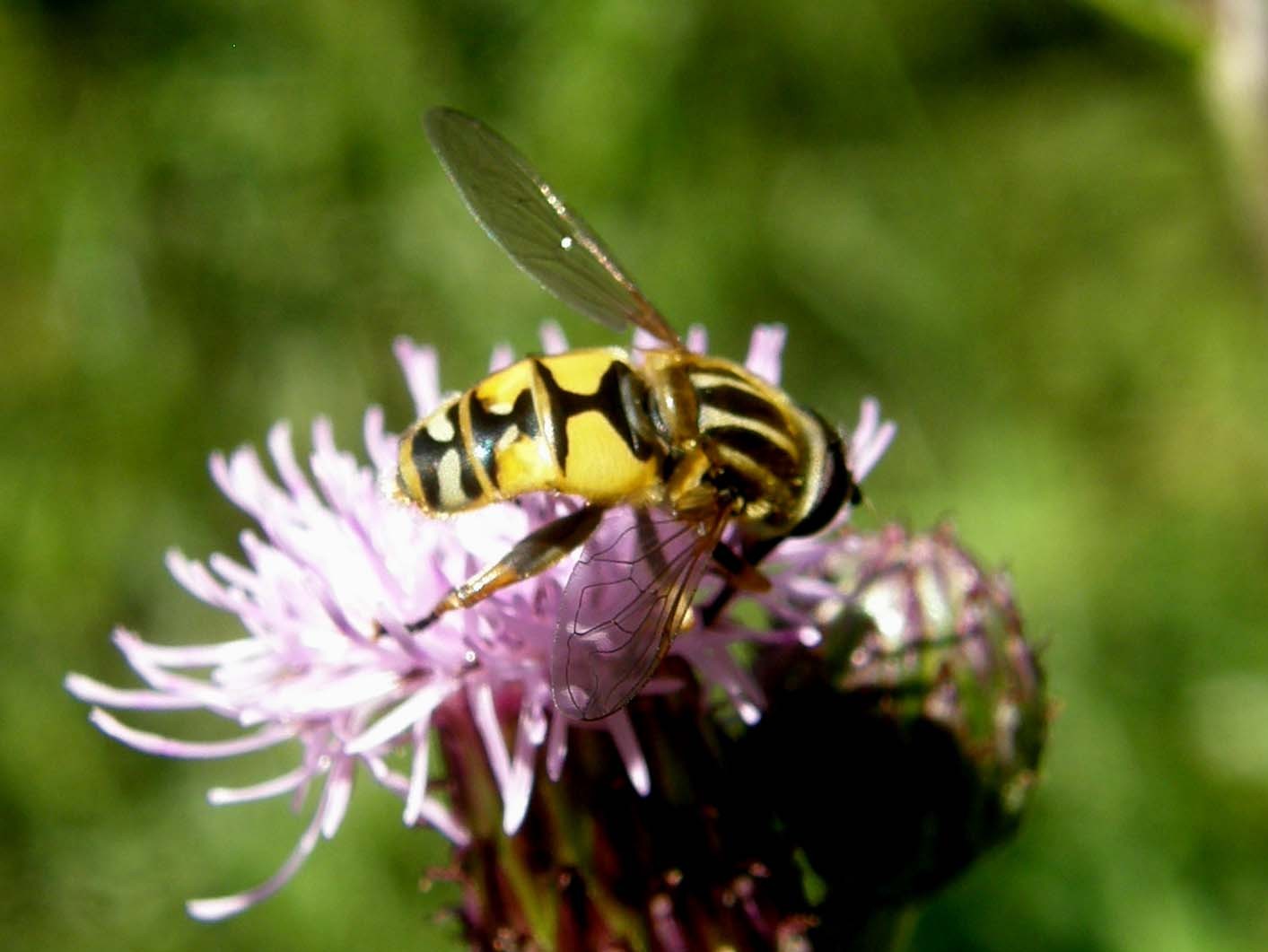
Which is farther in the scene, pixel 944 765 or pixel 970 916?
pixel 970 916

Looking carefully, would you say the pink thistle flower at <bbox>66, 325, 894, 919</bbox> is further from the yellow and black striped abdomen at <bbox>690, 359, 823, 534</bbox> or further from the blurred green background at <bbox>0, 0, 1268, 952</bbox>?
the blurred green background at <bbox>0, 0, 1268, 952</bbox>

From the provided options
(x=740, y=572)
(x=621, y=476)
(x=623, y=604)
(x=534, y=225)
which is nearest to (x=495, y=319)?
(x=534, y=225)

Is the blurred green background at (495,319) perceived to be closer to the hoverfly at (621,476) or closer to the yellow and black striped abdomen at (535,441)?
the hoverfly at (621,476)

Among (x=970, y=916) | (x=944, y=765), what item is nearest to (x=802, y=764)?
(x=944, y=765)

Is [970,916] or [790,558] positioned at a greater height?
[790,558]

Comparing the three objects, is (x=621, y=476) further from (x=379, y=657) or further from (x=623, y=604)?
(x=379, y=657)

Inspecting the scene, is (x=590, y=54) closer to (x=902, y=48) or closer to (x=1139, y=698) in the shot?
(x=902, y=48)

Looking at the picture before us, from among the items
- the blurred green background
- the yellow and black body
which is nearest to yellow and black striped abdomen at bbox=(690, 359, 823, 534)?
the yellow and black body

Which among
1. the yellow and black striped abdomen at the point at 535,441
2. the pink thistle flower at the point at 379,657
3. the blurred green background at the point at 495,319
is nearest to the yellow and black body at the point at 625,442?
the yellow and black striped abdomen at the point at 535,441
